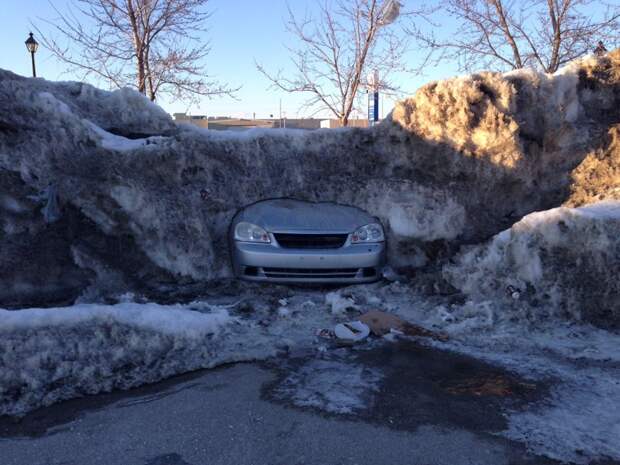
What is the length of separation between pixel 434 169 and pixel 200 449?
548 cm

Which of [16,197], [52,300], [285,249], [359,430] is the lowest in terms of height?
[359,430]

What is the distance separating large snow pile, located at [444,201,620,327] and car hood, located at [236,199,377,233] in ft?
4.65

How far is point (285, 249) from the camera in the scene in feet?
18.6

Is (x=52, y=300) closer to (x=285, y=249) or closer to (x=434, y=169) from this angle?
(x=285, y=249)

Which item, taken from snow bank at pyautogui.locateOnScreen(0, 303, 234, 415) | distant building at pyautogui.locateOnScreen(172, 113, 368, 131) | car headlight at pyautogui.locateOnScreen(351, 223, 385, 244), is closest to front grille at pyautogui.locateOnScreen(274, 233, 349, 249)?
car headlight at pyautogui.locateOnScreen(351, 223, 385, 244)

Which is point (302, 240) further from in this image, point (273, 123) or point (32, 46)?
point (273, 123)

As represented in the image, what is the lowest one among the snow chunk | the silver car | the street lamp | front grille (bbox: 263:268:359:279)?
the snow chunk

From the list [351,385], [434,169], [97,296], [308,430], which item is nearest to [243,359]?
[351,385]

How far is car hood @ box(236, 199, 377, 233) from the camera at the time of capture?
5.79 m

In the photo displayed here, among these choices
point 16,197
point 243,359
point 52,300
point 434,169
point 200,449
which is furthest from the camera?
point 434,169

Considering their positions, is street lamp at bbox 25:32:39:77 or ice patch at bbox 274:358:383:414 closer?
ice patch at bbox 274:358:383:414

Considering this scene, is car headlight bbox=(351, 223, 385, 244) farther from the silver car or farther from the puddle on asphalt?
the puddle on asphalt

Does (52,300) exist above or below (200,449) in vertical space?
above

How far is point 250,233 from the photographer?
5832mm
